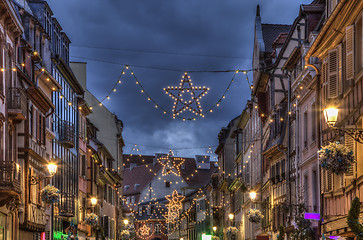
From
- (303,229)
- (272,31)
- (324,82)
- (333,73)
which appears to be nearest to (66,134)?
(272,31)

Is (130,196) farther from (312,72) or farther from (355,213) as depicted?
(355,213)

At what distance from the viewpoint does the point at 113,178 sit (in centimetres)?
7150

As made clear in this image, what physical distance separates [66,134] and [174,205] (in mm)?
74408

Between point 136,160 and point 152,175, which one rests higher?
point 136,160

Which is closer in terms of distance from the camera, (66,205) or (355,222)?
(355,222)

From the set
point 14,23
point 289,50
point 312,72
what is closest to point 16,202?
point 14,23

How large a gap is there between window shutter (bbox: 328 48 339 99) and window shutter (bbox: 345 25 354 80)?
5.44 feet

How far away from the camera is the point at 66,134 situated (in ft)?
141

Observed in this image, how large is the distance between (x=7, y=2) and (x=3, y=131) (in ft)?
15.8

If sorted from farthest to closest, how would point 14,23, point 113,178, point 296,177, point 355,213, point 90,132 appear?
point 113,178 → point 90,132 → point 296,177 → point 14,23 → point 355,213

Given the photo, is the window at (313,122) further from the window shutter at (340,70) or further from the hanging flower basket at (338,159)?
the hanging flower basket at (338,159)

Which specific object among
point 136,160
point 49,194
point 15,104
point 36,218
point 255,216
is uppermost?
point 136,160

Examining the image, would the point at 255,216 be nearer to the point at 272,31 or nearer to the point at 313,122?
the point at 313,122

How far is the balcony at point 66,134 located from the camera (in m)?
41.9
